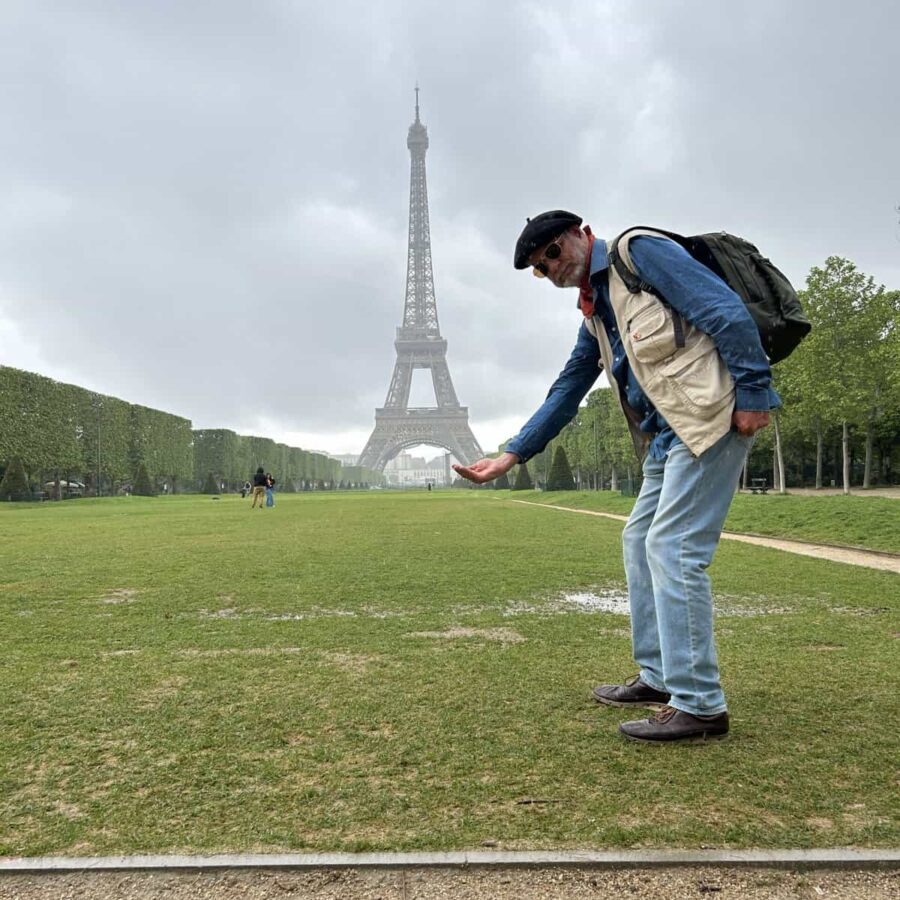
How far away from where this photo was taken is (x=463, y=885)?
1.57 metres

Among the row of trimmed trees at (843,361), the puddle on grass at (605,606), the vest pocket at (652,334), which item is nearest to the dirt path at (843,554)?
the puddle on grass at (605,606)

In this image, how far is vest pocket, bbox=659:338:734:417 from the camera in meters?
2.50

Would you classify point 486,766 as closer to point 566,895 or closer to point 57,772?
point 566,895

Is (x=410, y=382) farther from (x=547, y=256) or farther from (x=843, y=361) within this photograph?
(x=547, y=256)

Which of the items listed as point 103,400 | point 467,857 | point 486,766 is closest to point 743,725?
point 486,766

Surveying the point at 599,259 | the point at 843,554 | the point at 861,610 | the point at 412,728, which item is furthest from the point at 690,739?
the point at 843,554

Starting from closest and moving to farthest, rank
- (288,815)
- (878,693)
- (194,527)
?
(288,815) < (878,693) < (194,527)

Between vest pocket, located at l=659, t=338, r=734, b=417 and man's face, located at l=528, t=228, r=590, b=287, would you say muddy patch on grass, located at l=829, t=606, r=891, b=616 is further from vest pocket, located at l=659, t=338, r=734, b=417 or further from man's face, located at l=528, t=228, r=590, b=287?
man's face, located at l=528, t=228, r=590, b=287

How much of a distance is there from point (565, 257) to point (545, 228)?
0.46 feet

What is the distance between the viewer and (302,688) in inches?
124

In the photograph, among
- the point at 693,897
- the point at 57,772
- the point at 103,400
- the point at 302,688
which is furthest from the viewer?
the point at 103,400

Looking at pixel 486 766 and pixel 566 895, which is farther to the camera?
pixel 486 766

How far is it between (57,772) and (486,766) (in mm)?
1329

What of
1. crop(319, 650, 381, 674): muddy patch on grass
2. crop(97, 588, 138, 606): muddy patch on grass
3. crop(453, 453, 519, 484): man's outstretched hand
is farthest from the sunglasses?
crop(97, 588, 138, 606): muddy patch on grass
